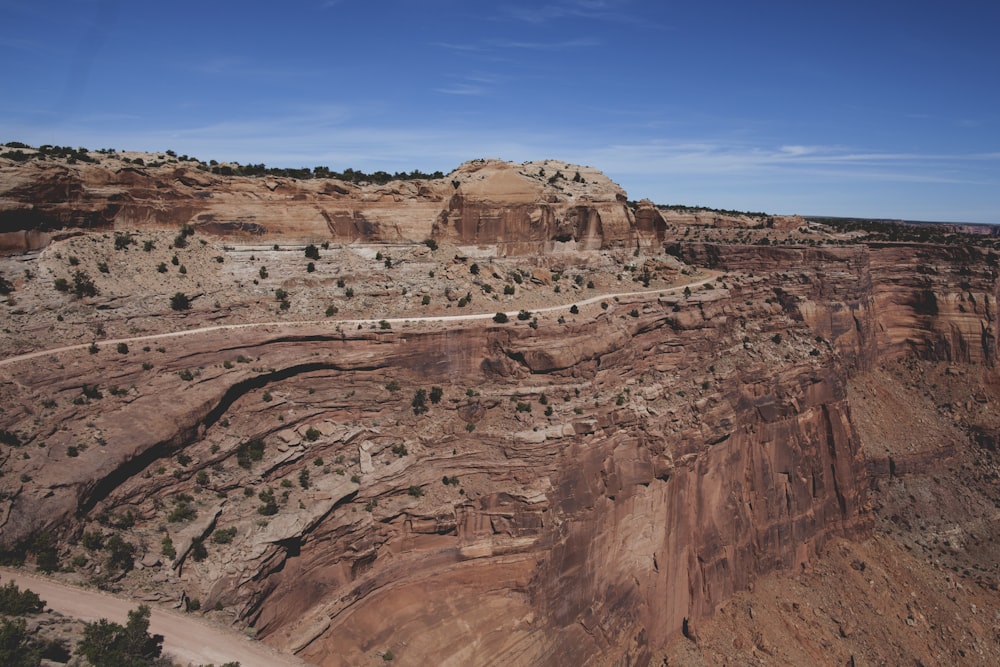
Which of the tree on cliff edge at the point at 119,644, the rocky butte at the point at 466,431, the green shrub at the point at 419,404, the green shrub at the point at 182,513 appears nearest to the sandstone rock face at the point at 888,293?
the rocky butte at the point at 466,431

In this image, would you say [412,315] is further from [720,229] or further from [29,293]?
[720,229]

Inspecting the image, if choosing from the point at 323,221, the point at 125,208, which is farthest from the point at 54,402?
the point at 323,221

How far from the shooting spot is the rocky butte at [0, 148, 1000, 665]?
80.6 ft

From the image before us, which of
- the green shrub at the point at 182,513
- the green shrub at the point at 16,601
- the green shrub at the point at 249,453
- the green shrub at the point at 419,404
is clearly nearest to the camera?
the green shrub at the point at 16,601

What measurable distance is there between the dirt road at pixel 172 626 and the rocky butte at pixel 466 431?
3.03 feet

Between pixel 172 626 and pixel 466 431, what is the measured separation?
16412 mm

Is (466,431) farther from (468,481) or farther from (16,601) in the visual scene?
(16,601)

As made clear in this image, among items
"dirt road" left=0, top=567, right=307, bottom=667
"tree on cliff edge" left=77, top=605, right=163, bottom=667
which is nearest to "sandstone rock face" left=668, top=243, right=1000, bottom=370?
"dirt road" left=0, top=567, right=307, bottom=667

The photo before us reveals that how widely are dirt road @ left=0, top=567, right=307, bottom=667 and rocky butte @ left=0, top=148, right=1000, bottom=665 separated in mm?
925

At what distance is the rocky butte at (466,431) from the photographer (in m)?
24.6

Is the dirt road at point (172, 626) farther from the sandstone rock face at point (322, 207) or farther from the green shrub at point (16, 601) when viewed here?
the sandstone rock face at point (322, 207)

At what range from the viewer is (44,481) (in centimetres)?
2133

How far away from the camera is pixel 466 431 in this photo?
32562 millimetres

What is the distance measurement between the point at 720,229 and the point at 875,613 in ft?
183
